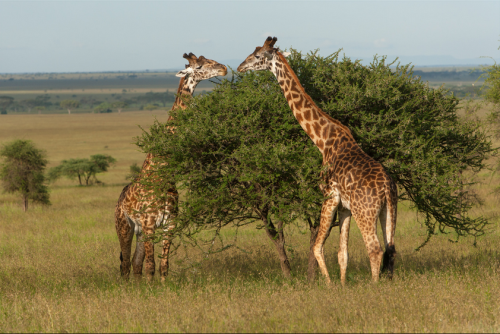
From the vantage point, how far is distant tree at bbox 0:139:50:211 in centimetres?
2248

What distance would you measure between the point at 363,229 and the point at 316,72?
3503 mm

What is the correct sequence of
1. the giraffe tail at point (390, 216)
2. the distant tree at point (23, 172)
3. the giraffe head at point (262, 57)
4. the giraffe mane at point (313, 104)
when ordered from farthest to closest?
1. the distant tree at point (23, 172)
2. the giraffe head at point (262, 57)
3. the giraffe mane at point (313, 104)
4. the giraffe tail at point (390, 216)

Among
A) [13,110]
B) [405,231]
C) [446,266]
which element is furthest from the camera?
[13,110]

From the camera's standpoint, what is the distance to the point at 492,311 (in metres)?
6.38

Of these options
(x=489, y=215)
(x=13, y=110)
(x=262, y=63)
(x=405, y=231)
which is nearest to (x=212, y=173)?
(x=262, y=63)

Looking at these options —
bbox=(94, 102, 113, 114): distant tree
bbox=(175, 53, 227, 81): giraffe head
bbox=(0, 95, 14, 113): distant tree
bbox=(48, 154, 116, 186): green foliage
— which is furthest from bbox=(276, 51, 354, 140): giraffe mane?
bbox=(0, 95, 14, 113): distant tree

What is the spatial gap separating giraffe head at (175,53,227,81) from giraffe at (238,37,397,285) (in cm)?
71

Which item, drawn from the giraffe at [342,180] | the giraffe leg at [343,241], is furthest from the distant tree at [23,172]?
the giraffe leg at [343,241]

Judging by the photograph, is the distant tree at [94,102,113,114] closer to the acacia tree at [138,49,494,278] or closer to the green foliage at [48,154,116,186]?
the green foliage at [48,154,116,186]

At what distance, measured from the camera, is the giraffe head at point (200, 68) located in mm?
9281

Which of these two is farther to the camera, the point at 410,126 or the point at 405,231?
the point at 405,231

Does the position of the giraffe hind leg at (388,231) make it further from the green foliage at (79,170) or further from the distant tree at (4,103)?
the distant tree at (4,103)

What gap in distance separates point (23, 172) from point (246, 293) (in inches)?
722

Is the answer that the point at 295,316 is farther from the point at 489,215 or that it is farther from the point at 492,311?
the point at 489,215
